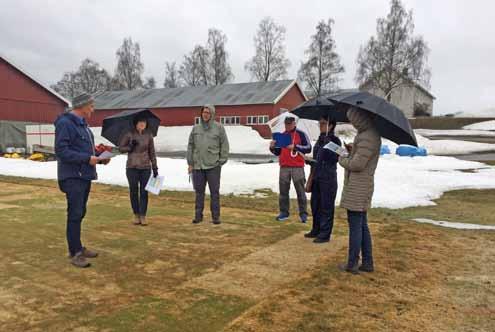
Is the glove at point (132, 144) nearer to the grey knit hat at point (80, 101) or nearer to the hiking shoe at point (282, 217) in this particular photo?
the grey knit hat at point (80, 101)

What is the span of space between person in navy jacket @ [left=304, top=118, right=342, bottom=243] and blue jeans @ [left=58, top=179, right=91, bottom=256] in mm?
2975

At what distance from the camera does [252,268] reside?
4.70m

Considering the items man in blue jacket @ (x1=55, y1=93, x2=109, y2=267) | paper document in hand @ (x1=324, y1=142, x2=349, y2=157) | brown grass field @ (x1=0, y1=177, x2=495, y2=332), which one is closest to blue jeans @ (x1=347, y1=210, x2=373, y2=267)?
brown grass field @ (x1=0, y1=177, x2=495, y2=332)

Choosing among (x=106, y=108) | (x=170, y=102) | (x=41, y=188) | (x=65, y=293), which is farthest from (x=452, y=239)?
(x=106, y=108)

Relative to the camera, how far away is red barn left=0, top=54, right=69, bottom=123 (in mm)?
24859

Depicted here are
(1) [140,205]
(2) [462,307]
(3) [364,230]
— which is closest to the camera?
(2) [462,307]

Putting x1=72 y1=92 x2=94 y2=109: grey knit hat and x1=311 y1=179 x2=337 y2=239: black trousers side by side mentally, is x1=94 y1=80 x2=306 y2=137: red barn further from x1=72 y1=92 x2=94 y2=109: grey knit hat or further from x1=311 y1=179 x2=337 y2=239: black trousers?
x1=72 y1=92 x2=94 y2=109: grey knit hat

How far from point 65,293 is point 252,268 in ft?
6.29

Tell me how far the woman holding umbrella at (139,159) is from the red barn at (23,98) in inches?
868

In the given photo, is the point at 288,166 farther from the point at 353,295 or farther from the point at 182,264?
the point at 353,295

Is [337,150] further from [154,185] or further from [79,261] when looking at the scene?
[154,185]

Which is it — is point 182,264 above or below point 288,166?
below

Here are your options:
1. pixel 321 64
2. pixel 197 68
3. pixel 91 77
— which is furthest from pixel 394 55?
pixel 91 77

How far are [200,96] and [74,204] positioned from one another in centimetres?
3765
